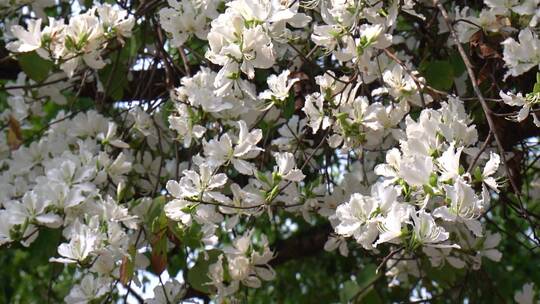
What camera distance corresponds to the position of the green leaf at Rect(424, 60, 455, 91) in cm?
166

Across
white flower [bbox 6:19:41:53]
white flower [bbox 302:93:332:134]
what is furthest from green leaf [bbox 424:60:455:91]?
white flower [bbox 6:19:41:53]

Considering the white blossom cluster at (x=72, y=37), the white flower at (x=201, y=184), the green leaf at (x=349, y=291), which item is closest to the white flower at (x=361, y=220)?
the white flower at (x=201, y=184)

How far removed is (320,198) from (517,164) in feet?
1.28

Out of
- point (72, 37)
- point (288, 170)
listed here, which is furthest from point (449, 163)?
point (72, 37)

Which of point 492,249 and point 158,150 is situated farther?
point 158,150

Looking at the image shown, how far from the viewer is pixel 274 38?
1369 millimetres

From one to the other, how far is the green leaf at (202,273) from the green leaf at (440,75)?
1.59 ft

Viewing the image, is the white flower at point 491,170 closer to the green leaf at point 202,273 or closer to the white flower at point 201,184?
the white flower at point 201,184

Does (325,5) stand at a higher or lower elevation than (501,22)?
higher

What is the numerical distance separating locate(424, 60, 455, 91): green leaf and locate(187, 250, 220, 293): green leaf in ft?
1.59

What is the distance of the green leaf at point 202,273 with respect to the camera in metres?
1.61

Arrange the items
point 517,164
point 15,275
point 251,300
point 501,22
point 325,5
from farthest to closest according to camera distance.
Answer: point 15,275, point 251,300, point 517,164, point 501,22, point 325,5

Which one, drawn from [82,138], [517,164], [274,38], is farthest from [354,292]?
[274,38]

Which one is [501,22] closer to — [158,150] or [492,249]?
[492,249]
